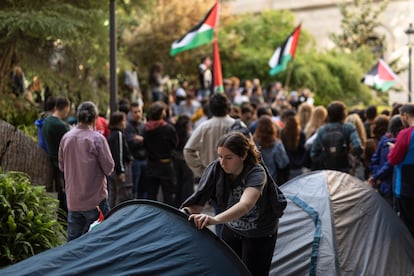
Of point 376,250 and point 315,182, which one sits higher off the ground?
point 315,182

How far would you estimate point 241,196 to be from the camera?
573 centimetres

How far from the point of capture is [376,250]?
752 centimetres

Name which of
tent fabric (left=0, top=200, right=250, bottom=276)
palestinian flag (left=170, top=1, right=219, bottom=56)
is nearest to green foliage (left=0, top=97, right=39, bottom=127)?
palestinian flag (left=170, top=1, right=219, bottom=56)

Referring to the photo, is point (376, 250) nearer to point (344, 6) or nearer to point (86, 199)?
point (86, 199)

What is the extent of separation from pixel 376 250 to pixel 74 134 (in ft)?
10.9

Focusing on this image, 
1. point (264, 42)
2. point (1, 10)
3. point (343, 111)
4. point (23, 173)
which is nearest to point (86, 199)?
point (23, 173)

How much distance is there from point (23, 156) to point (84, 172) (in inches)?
81.9

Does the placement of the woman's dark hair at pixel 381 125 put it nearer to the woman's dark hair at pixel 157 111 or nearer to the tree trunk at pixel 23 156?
the woman's dark hair at pixel 157 111

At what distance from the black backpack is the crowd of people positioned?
0.01 m

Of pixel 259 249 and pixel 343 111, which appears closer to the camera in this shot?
pixel 259 249

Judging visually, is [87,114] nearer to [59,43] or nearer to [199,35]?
[59,43]

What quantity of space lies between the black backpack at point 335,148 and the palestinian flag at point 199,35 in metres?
5.70

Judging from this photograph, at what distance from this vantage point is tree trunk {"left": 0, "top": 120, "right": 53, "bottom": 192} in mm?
9508

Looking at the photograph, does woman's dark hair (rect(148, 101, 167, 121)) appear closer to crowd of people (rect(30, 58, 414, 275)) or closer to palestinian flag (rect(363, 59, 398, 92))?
crowd of people (rect(30, 58, 414, 275))
